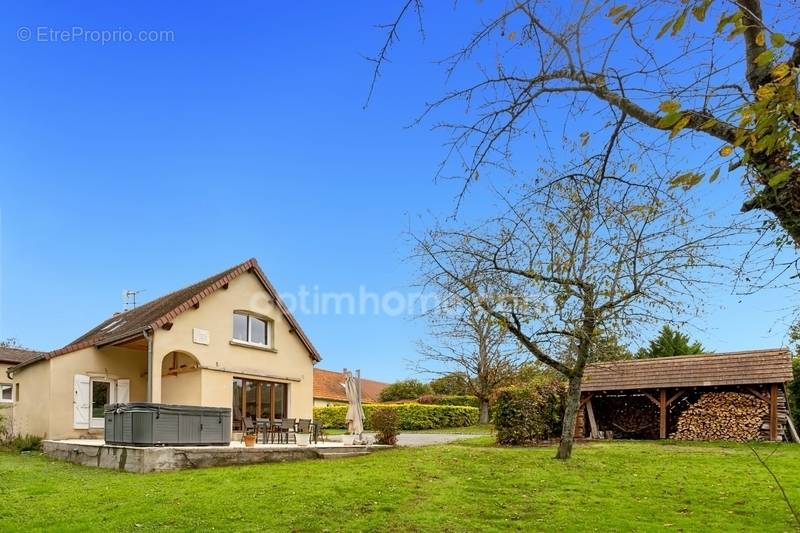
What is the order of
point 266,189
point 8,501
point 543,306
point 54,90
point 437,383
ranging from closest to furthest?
1. point 8,501
2. point 543,306
3. point 54,90
4. point 266,189
5. point 437,383

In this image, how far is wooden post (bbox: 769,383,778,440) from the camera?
1894 cm

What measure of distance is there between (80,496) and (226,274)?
12163 millimetres

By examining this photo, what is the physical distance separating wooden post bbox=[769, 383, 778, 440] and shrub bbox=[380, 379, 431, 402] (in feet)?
77.9

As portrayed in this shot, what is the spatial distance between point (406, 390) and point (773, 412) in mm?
24881

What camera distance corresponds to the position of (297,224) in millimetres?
20156

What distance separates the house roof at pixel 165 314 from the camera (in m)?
19.5

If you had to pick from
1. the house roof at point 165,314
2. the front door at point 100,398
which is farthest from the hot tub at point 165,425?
the front door at point 100,398

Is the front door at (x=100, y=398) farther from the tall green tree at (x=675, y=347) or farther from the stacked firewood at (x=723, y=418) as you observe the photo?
the tall green tree at (x=675, y=347)

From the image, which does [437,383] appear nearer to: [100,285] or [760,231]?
[100,285]

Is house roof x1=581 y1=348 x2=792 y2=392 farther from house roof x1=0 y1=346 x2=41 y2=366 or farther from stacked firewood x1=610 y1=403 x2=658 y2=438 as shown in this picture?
house roof x1=0 y1=346 x2=41 y2=366

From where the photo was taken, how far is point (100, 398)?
20.8 m

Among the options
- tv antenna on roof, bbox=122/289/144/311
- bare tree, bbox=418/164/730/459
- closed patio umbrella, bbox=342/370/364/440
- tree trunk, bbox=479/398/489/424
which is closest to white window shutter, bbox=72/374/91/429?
closed patio umbrella, bbox=342/370/364/440

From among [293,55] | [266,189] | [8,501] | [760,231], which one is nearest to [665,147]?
[760,231]

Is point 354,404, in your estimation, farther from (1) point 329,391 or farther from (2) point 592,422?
(1) point 329,391
